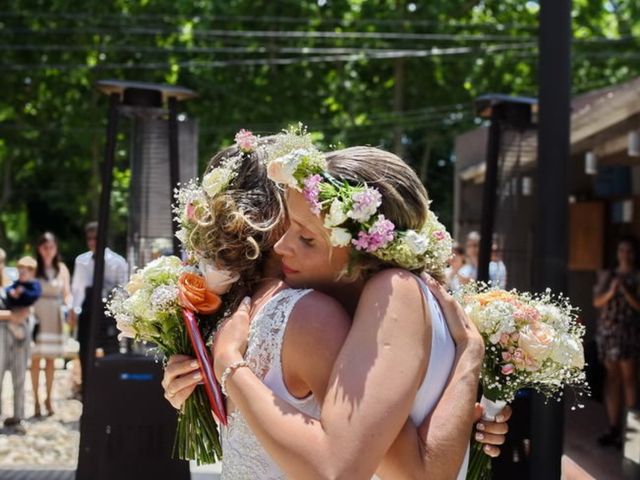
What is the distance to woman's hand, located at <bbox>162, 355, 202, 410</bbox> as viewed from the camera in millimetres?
2582

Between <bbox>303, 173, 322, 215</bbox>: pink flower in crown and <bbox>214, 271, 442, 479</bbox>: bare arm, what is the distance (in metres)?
0.23

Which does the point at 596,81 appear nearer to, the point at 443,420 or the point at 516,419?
the point at 516,419

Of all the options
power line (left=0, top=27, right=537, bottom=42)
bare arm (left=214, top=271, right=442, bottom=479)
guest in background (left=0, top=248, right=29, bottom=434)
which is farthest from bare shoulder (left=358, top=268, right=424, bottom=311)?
power line (left=0, top=27, right=537, bottom=42)

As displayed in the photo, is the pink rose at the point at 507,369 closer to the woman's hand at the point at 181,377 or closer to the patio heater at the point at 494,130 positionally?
the woman's hand at the point at 181,377

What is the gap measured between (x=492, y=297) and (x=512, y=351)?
0.16 meters

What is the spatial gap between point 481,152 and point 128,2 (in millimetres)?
12428

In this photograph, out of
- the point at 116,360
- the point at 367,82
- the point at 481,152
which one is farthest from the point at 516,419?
the point at 367,82

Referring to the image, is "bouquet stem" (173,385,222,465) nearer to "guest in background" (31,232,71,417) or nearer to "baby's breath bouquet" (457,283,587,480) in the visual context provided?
"baby's breath bouquet" (457,283,587,480)

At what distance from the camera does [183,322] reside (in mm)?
2725

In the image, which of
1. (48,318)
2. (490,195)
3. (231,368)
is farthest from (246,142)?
(48,318)

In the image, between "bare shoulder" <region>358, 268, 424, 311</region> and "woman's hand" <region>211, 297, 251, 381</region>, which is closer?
"bare shoulder" <region>358, 268, 424, 311</region>

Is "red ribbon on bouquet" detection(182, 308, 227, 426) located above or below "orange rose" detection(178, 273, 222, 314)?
below

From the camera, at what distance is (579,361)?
9.14 ft

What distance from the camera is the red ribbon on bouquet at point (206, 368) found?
2.40m
